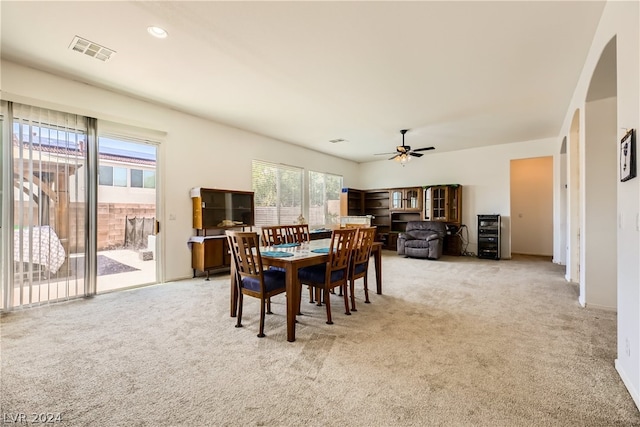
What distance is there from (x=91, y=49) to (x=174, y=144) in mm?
1908

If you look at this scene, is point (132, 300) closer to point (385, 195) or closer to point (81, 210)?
point (81, 210)

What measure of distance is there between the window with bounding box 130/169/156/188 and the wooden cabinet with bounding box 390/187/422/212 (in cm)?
630

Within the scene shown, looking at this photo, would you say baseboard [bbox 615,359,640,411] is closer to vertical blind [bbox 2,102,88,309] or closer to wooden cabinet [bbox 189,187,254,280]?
wooden cabinet [bbox 189,187,254,280]

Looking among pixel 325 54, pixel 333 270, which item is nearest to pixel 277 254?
pixel 333 270

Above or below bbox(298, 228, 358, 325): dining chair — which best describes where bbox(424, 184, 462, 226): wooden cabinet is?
above

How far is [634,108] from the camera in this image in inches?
70.0

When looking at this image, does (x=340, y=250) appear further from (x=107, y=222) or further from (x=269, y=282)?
(x=107, y=222)

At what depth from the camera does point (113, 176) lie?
4.83 metres

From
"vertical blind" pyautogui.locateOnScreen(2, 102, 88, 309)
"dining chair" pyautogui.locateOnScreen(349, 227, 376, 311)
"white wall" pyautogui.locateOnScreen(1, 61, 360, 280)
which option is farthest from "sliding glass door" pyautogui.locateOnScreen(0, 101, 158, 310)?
"dining chair" pyautogui.locateOnScreen(349, 227, 376, 311)

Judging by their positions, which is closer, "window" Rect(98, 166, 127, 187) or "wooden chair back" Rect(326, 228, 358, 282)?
"wooden chair back" Rect(326, 228, 358, 282)

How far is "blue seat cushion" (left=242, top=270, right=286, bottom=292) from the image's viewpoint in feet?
9.12

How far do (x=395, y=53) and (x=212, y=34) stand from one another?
1862 mm

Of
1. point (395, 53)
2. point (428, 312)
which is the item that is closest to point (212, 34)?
point (395, 53)

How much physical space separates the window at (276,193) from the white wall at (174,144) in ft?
0.78
